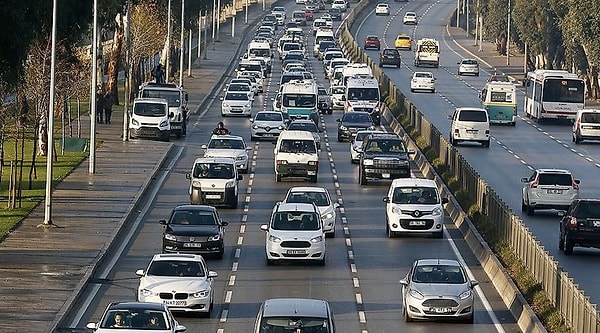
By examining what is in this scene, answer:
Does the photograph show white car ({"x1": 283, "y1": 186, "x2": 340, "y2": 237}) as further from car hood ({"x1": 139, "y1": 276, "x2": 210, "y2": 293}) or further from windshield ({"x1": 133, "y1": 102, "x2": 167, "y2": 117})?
windshield ({"x1": 133, "y1": 102, "x2": 167, "y2": 117})

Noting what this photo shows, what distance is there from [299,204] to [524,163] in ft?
80.4

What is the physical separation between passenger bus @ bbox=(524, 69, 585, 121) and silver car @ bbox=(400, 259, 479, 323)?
48.7 metres

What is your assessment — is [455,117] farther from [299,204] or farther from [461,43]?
[461,43]

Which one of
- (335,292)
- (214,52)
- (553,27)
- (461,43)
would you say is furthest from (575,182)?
(461,43)

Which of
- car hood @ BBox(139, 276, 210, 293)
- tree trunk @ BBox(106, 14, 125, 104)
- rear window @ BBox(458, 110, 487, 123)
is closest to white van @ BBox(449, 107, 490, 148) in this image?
rear window @ BBox(458, 110, 487, 123)

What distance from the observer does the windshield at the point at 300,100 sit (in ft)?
255

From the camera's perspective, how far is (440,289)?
32.2 metres

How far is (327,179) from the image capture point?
195 ft

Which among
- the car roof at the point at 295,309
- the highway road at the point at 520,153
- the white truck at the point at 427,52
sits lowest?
the highway road at the point at 520,153

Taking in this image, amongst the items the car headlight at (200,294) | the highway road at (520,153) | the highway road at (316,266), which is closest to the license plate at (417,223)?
the highway road at (316,266)

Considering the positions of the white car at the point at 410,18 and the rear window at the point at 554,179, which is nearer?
Answer: the rear window at the point at 554,179

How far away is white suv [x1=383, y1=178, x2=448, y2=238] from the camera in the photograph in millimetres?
44375

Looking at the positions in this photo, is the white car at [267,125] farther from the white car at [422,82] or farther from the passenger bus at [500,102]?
the white car at [422,82]

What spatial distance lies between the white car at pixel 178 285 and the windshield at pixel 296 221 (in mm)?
7374
